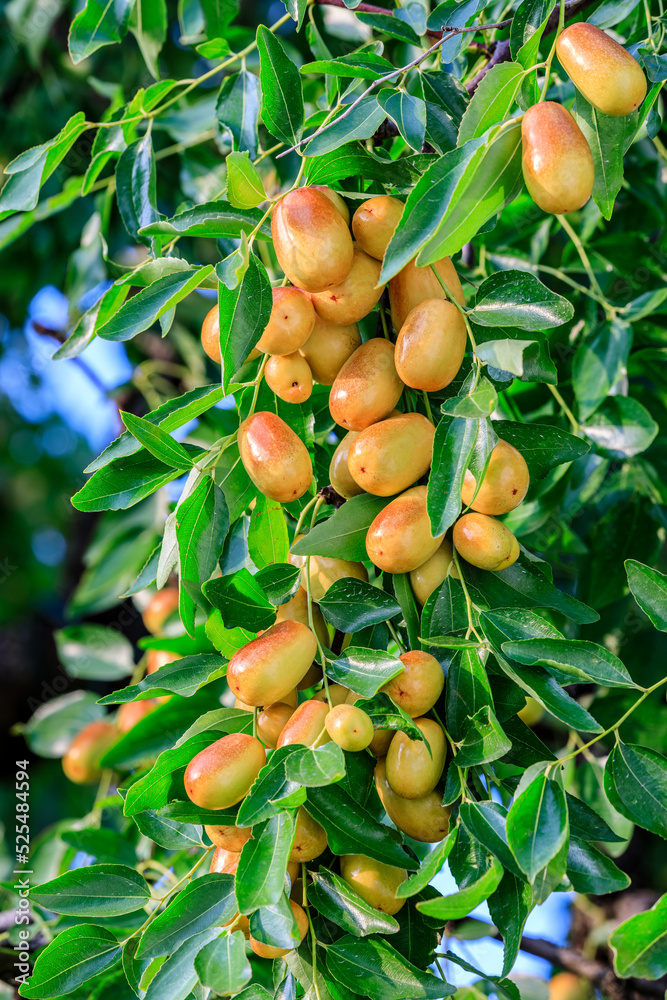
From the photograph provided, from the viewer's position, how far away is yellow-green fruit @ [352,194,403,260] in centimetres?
64

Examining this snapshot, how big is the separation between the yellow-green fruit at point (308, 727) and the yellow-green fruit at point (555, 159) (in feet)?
1.19

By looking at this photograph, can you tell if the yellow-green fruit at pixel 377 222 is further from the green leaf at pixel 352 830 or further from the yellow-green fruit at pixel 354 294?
the green leaf at pixel 352 830

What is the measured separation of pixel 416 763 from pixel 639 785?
161 millimetres


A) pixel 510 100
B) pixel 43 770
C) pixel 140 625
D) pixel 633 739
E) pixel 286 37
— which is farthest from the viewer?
pixel 43 770

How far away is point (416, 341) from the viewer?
0.61 m

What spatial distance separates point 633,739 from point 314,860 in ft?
1.88

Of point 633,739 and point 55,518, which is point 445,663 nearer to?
point 633,739

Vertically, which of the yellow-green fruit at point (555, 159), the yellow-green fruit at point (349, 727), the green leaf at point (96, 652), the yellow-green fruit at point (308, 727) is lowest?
the green leaf at point (96, 652)

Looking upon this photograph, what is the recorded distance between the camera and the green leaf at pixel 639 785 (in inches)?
23.3

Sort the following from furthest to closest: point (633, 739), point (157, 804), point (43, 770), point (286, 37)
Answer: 1. point (43, 770)
2. point (286, 37)
3. point (633, 739)
4. point (157, 804)

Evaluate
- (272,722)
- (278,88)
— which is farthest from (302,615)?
(278,88)

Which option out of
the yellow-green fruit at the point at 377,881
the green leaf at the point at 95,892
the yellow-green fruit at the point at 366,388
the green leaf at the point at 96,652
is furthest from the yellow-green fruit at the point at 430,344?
the green leaf at the point at 96,652

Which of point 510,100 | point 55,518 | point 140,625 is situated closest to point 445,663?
point 510,100

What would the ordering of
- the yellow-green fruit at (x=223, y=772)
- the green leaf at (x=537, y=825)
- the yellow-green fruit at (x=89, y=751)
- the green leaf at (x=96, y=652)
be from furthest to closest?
the green leaf at (x=96, y=652)
the yellow-green fruit at (x=89, y=751)
the yellow-green fruit at (x=223, y=772)
the green leaf at (x=537, y=825)
